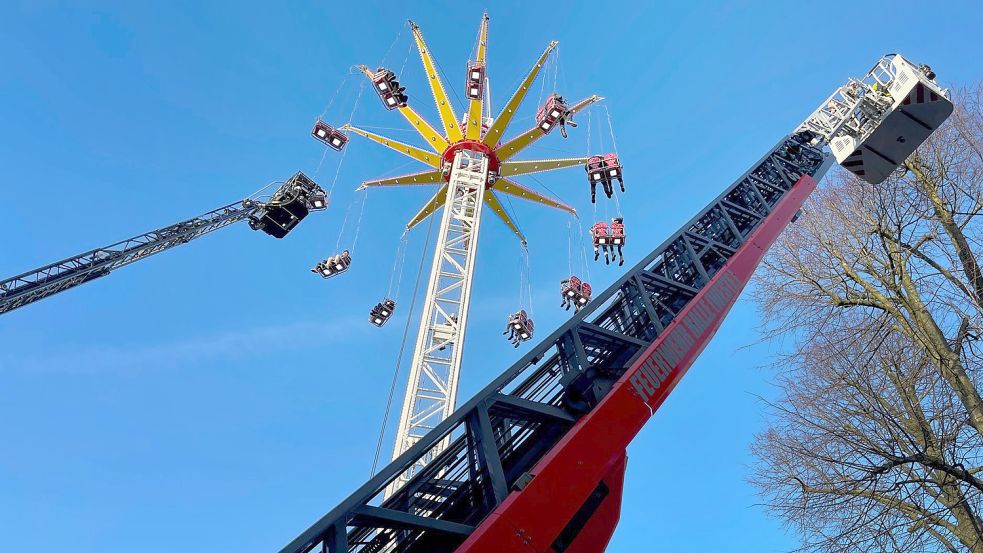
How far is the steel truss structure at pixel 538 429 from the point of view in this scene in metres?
5.11

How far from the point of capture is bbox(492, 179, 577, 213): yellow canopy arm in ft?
79.2

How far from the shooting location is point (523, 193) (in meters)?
24.7

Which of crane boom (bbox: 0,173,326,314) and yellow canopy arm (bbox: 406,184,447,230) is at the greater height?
yellow canopy arm (bbox: 406,184,447,230)

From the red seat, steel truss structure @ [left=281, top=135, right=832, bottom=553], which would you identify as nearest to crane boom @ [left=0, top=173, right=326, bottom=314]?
the red seat

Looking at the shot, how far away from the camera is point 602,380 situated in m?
6.88

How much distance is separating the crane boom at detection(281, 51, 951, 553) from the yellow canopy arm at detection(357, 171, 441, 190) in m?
15.0

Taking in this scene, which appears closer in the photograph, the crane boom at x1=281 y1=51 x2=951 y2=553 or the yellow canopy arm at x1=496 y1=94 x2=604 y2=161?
the crane boom at x1=281 y1=51 x2=951 y2=553

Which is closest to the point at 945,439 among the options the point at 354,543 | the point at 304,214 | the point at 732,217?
the point at 732,217

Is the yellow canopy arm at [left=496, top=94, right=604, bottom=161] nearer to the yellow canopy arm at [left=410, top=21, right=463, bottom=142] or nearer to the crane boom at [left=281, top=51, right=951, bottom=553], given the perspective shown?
the yellow canopy arm at [left=410, top=21, right=463, bottom=142]

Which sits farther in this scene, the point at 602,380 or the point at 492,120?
the point at 492,120

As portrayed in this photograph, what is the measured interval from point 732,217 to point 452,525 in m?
8.62

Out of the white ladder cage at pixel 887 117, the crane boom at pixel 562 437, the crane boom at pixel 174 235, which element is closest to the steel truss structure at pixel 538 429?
the crane boom at pixel 562 437

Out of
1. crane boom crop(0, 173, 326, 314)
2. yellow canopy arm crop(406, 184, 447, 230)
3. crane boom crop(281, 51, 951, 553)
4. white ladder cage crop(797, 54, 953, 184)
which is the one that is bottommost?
crane boom crop(281, 51, 951, 553)

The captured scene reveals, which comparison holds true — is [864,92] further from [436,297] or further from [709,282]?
[436,297]
